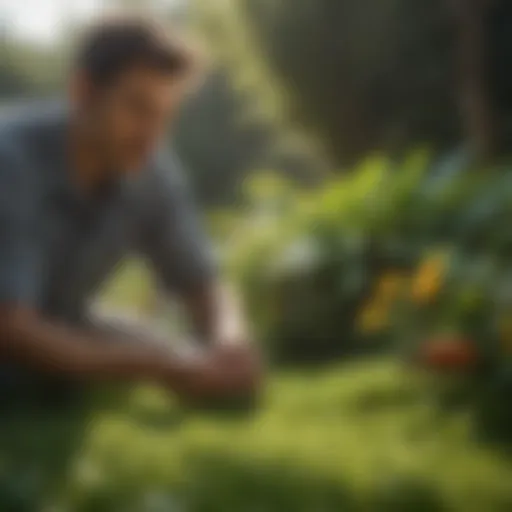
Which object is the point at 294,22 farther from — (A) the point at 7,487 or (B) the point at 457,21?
(A) the point at 7,487

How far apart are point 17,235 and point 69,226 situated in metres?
0.08

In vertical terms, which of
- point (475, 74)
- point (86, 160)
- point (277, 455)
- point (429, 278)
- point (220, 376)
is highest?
point (475, 74)

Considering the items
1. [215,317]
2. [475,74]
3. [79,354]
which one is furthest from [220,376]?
[475,74]

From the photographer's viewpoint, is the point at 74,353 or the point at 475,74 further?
the point at 475,74

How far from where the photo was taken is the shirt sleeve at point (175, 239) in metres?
1.59

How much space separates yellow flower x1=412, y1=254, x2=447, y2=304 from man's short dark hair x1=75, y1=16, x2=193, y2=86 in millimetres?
470

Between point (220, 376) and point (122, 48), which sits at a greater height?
point (122, 48)

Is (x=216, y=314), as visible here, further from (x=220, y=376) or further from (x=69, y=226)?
(x=69, y=226)

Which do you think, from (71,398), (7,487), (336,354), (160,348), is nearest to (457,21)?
(336,354)

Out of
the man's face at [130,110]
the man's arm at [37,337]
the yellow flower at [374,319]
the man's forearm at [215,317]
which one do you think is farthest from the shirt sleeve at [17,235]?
the yellow flower at [374,319]

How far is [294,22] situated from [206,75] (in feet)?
0.55

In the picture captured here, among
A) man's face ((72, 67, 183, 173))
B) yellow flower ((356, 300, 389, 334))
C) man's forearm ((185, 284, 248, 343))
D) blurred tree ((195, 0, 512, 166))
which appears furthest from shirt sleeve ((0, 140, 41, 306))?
yellow flower ((356, 300, 389, 334))

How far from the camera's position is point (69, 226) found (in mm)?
1578

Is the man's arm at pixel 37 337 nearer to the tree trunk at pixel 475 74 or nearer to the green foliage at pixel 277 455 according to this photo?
the green foliage at pixel 277 455
